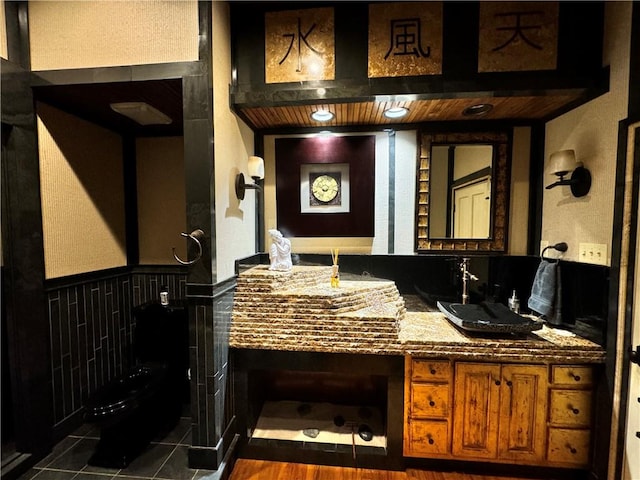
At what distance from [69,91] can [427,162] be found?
2449 mm

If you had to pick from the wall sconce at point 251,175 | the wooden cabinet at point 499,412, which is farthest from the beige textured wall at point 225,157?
the wooden cabinet at point 499,412

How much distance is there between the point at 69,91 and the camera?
1.73m

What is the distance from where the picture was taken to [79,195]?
2062 mm

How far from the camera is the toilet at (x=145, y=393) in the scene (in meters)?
1.69

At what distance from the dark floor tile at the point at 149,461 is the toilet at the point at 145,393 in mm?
40

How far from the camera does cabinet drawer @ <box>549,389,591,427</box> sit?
1687mm

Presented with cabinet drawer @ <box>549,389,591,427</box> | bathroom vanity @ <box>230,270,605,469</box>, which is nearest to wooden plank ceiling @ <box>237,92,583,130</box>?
bathroom vanity @ <box>230,270,605,469</box>

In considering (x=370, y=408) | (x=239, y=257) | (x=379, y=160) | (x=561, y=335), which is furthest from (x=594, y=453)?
(x=239, y=257)

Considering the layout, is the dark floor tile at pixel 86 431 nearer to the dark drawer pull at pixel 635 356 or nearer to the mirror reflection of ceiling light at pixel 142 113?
the mirror reflection of ceiling light at pixel 142 113

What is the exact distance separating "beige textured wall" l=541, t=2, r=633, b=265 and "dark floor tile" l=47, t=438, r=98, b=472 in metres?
3.29

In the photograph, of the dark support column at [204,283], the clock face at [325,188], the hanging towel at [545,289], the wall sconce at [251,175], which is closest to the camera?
the dark support column at [204,283]

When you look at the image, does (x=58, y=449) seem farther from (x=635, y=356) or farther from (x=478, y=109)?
(x=478, y=109)

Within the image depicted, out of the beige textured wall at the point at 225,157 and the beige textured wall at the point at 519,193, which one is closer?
the beige textured wall at the point at 225,157

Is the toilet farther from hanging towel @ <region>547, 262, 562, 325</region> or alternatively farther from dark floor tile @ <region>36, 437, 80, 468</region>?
hanging towel @ <region>547, 262, 562, 325</region>
